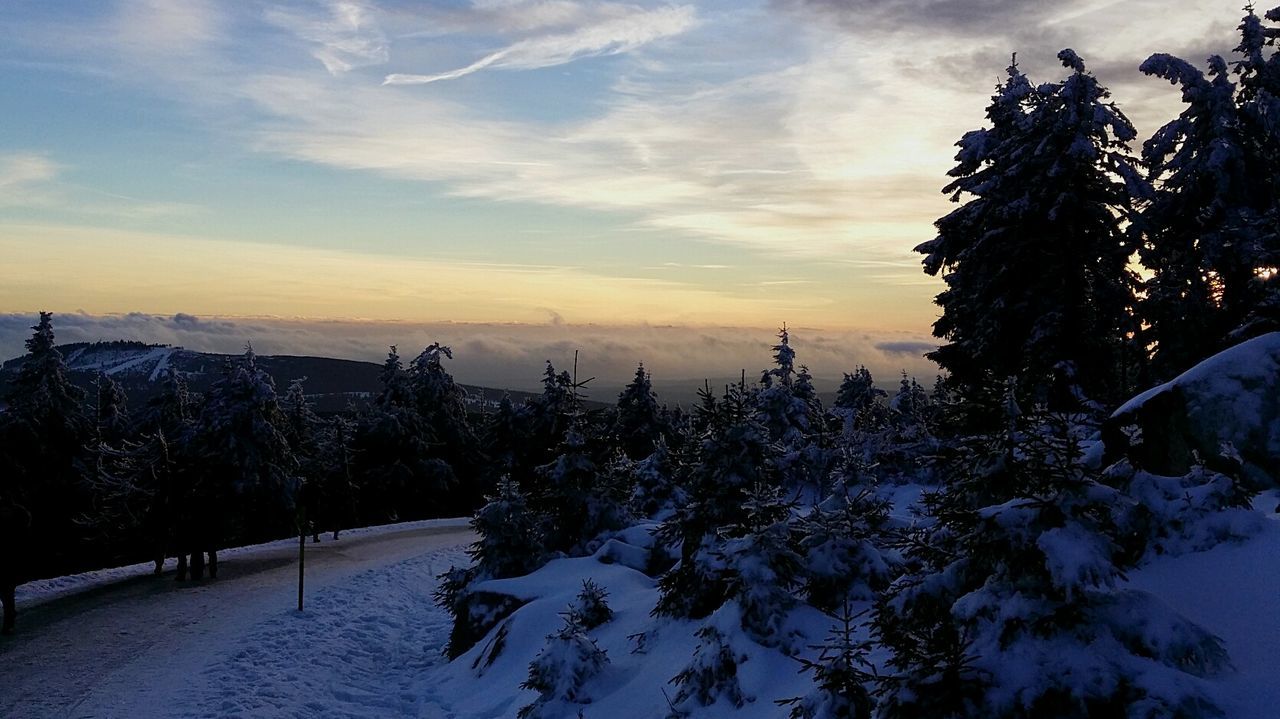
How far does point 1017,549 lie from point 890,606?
1249 mm

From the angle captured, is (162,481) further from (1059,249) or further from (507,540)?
(1059,249)

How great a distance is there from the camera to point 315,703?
17.9 m

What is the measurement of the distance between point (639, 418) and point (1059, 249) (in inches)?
1615

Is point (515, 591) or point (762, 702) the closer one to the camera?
point (762, 702)

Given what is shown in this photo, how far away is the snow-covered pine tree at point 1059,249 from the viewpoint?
19141 millimetres

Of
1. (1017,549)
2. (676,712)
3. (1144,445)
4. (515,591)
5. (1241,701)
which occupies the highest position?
(1144,445)

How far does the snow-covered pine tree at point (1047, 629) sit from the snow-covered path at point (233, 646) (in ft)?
49.6

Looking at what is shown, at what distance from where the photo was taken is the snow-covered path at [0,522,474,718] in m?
17.8

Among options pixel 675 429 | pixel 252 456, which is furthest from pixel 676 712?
pixel 675 429

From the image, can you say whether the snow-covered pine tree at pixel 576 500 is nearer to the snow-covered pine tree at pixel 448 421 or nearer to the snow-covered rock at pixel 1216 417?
the snow-covered rock at pixel 1216 417

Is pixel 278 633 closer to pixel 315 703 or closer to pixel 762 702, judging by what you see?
pixel 315 703

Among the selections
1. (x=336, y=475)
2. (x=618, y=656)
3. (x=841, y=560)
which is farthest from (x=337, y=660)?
(x=336, y=475)

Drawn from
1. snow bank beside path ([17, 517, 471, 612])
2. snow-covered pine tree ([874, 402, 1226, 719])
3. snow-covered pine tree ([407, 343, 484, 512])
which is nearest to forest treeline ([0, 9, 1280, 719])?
snow-covered pine tree ([874, 402, 1226, 719])

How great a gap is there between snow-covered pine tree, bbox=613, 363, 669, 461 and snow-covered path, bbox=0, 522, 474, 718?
23612mm
